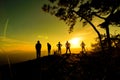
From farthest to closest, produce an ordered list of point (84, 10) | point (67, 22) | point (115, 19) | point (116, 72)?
point (67, 22) → point (84, 10) → point (115, 19) → point (116, 72)

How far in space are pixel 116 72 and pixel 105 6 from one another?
44.2ft

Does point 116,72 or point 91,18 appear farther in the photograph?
point 91,18

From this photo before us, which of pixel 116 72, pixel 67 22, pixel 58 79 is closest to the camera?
pixel 116 72

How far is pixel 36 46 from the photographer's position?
23.7m

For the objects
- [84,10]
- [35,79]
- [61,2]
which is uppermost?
[61,2]

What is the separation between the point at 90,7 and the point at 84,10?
0.90 m

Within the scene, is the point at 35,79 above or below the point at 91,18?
below

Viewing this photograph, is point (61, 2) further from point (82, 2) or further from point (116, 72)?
point (116, 72)

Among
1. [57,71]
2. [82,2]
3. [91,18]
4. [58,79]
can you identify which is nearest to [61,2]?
[82,2]

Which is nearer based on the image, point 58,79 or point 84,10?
point 58,79

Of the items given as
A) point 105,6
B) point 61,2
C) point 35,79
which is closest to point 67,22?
point 61,2

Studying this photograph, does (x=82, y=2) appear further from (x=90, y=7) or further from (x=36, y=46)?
(x=36, y=46)

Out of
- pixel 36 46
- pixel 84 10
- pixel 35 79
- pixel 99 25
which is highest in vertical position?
pixel 84 10

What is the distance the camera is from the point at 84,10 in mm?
24375
